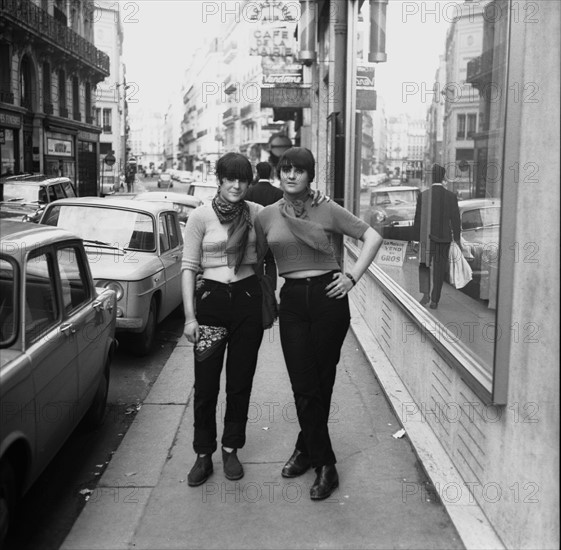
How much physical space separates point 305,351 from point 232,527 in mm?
972

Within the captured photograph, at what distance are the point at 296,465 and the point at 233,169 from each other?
69.5 inches

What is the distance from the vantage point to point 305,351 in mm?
4023

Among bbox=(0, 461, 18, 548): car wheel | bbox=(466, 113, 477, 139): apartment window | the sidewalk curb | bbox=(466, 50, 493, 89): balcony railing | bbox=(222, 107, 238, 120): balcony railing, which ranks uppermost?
bbox=(222, 107, 238, 120): balcony railing

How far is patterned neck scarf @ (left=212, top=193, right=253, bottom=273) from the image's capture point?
13.3 feet

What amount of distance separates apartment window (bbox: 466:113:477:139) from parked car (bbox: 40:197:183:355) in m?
3.92

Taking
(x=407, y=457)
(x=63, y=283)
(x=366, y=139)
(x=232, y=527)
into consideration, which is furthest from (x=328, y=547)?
(x=366, y=139)

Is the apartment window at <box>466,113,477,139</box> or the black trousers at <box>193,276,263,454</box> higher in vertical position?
the apartment window at <box>466,113,477,139</box>

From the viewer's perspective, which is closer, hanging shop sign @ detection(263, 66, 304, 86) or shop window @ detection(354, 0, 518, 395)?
shop window @ detection(354, 0, 518, 395)

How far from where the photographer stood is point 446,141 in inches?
218

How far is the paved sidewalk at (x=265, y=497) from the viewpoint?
371 centimetres

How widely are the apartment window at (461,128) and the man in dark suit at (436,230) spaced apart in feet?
1.36

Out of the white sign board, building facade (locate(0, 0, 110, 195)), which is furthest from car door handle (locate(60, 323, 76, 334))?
building facade (locate(0, 0, 110, 195))

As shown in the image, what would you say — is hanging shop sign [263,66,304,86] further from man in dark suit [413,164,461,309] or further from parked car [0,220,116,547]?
parked car [0,220,116,547]

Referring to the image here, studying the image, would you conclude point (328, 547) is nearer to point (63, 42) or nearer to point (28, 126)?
point (28, 126)
